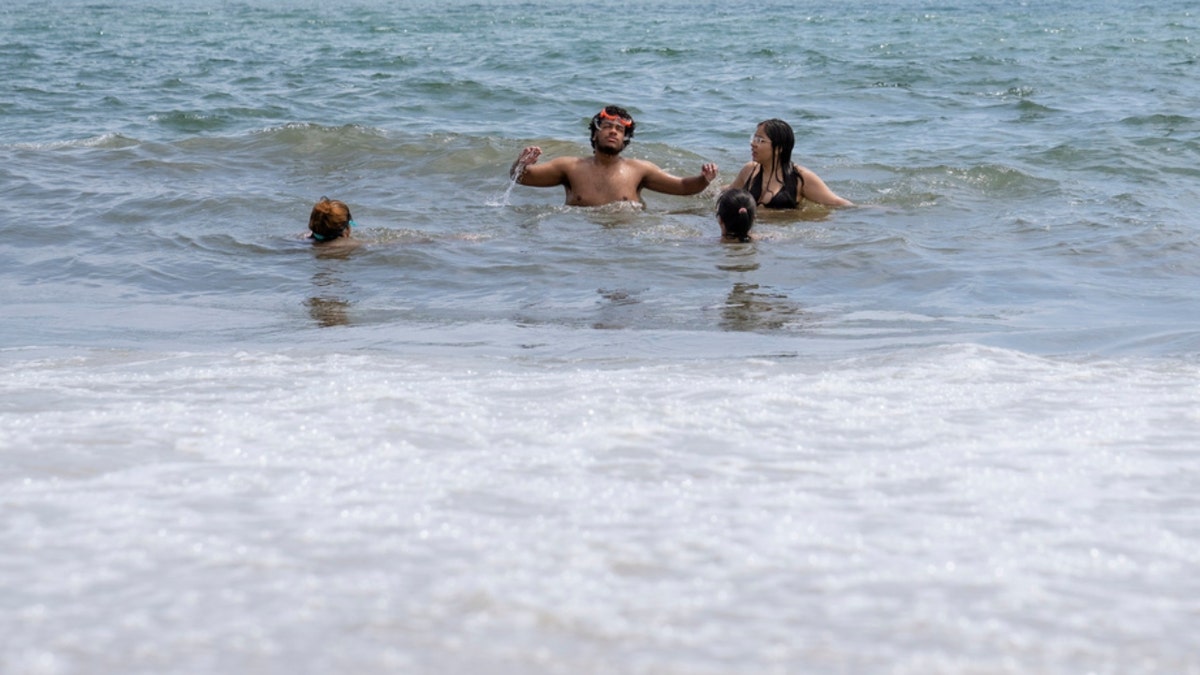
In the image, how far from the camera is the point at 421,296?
24.2ft

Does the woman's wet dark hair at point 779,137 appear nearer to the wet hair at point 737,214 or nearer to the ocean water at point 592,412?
the ocean water at point 592,412

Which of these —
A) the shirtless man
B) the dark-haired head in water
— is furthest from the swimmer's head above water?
the dark-haired head in water

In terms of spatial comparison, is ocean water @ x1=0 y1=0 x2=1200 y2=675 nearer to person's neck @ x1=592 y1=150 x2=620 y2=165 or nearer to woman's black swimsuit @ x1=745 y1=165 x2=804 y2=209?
woman's black swimsuit @ x1=745 y1=165 x2=804 y2=209

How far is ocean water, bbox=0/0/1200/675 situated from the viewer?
9.24ft

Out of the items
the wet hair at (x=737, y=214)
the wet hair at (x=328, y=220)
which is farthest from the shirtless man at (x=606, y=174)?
the wet hair at (x=328, y=220)

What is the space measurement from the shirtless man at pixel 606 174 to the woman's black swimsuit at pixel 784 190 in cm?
45

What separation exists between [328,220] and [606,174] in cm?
234

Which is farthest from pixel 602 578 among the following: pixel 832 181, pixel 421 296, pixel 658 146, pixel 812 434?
pixel 658 146

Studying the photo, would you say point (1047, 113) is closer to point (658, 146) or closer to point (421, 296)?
point (658, 146)

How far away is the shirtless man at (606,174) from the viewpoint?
9.88 metres

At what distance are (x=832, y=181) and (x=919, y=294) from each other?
4584 mm

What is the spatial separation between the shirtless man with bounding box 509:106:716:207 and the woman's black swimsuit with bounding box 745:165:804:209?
45 centimetres

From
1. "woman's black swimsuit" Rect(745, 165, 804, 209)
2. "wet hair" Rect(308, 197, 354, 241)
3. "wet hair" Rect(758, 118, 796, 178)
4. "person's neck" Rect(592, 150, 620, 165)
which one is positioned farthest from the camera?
"person's neck" Rect(592, 150, 620, 165)

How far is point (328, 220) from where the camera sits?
8484 mm
